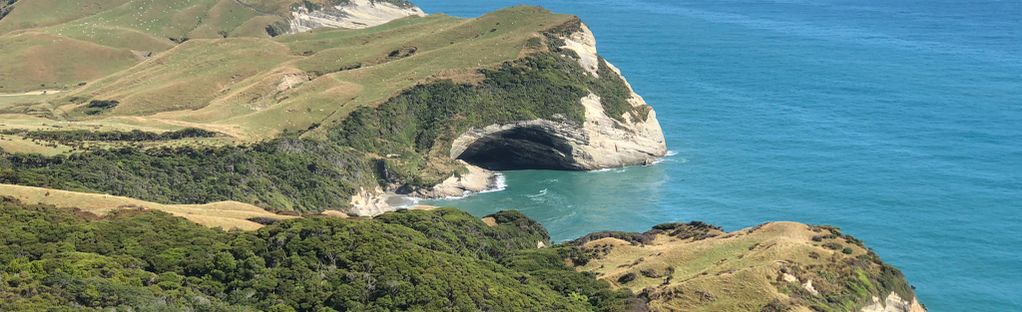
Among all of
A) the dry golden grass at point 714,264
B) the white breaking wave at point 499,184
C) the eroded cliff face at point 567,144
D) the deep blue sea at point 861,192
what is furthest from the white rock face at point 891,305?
the eroded cliff face at point 567,144

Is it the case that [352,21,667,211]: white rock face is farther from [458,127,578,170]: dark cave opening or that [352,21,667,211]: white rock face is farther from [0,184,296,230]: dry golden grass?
[0,184,296,230]: dry golden grass

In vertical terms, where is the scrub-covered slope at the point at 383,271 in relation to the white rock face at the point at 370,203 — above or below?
above

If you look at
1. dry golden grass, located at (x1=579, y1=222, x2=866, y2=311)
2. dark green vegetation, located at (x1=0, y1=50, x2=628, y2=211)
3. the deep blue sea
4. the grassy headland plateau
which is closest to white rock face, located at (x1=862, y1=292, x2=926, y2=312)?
the grassy headland plateau

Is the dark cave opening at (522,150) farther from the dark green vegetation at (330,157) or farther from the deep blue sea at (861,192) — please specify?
the deep blue sea at (861,192)

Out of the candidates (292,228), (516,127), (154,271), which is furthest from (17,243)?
(516,127)

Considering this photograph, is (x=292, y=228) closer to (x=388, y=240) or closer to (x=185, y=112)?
(x=388, y=240)

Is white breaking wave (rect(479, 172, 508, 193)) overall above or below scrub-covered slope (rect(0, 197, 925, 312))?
below

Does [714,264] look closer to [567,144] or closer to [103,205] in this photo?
[103,205]
